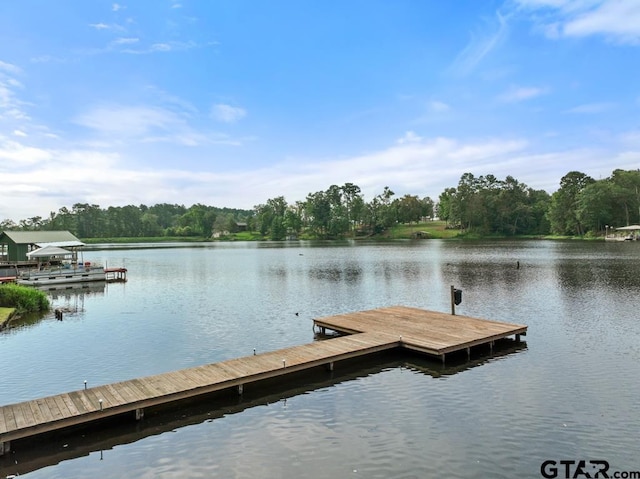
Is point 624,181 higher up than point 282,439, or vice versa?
point 624,181

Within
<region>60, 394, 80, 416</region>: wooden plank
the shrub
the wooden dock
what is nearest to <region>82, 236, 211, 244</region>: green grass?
the shrub

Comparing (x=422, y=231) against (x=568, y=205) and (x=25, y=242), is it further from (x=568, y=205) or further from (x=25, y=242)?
(x=25, y=242)

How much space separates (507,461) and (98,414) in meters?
8.43

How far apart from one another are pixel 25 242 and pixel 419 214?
116 m

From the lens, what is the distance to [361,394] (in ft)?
39.1

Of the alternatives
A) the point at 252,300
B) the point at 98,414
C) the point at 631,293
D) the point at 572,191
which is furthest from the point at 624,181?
the point at 98,414

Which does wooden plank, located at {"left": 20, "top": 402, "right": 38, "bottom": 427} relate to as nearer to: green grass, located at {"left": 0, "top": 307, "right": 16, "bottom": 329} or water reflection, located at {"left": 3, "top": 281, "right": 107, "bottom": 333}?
water reflection, located at {"left": 3, "top": 281, "right": 107, "bottom": 333}

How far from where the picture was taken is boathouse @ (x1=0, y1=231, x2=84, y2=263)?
152ft

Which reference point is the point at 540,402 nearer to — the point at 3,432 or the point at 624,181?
the point at 3,432

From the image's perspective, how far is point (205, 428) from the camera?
32.9 ft

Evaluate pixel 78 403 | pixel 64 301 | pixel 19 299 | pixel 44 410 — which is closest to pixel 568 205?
pixel 64 301

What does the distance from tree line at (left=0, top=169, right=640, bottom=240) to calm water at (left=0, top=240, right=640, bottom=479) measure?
85372 millimetres

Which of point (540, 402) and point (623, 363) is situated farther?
point (623, 363)

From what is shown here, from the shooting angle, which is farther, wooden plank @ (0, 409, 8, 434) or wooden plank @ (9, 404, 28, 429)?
wooden plank @ (9, 404, 28, 429)
